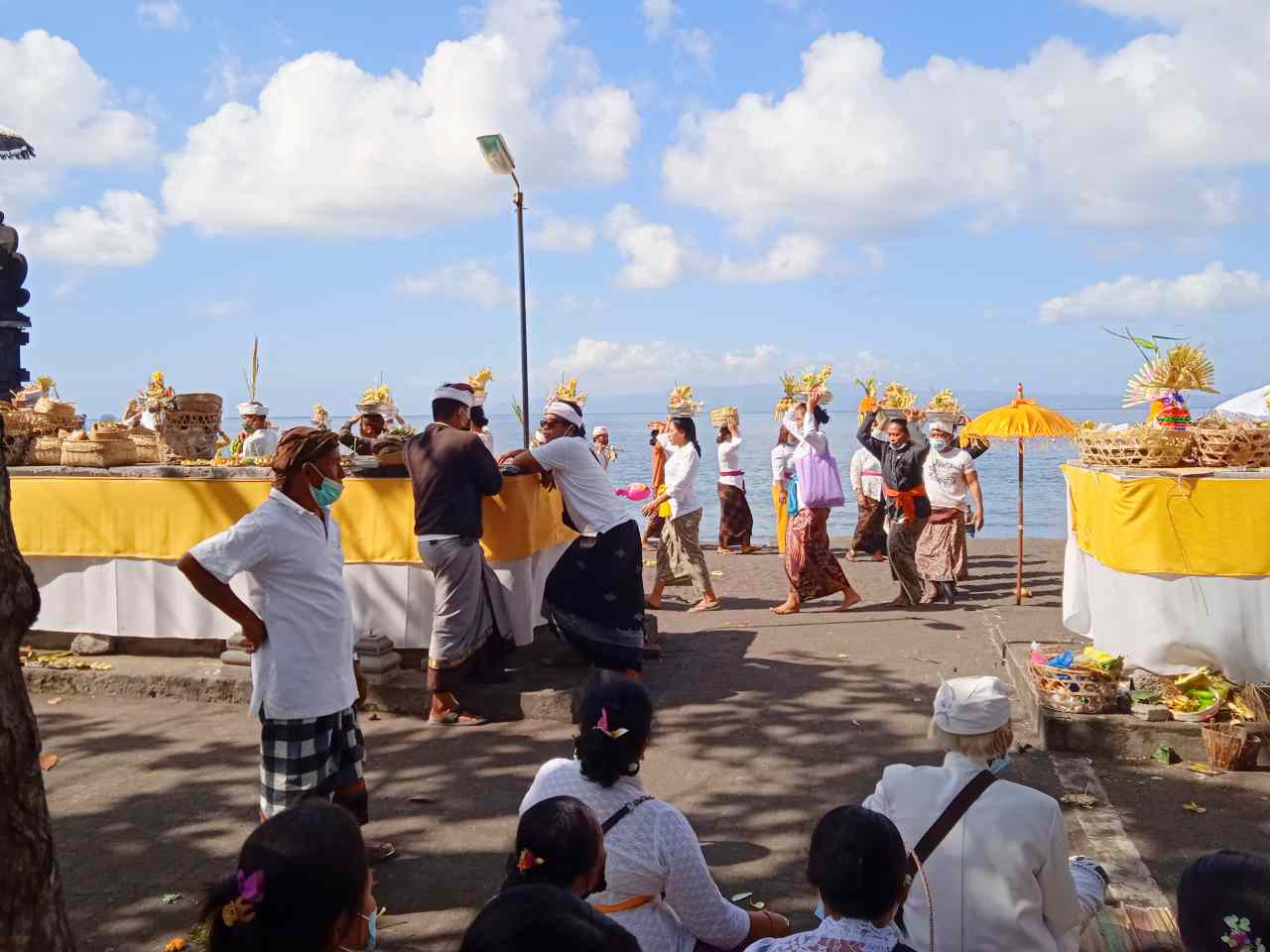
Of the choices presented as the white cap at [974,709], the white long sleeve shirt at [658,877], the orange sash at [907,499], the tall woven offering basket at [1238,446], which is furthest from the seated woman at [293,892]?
the orange sash at [907,499]

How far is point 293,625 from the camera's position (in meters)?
4.07

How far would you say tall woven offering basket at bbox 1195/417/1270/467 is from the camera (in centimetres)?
608

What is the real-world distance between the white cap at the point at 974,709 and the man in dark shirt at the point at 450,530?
385 centimetres

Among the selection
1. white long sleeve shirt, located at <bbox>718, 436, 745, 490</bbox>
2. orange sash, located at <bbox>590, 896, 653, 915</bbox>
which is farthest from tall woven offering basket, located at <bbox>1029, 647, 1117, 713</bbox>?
white long sleeve shirt, located at <bbox>718, 436, 745, 490</bbox>

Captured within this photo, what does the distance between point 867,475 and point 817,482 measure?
346 cm

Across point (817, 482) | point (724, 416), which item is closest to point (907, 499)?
point (817, 482)

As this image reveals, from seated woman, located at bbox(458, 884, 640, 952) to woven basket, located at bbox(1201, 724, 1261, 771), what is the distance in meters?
5.01

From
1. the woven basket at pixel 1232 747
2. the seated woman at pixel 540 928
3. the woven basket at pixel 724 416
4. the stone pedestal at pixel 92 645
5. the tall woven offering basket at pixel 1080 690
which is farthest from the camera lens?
the woven basket at pixel 724 416

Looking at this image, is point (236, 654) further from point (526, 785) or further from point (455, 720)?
point (526, 785)

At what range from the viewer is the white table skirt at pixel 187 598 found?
7.16 m

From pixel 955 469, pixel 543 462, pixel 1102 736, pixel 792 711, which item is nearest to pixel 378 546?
pixel 543 462

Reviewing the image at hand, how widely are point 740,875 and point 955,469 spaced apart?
6.93 meters

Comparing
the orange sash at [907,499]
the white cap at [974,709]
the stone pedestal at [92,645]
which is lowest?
the stone pedestal at [92,645]

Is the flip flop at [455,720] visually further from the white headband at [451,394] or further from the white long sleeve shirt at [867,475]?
the white long sleeve shirt at [867,475]
